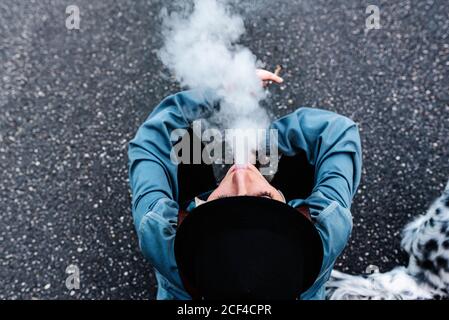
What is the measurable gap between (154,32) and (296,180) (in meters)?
1.10

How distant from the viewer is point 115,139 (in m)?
2.41

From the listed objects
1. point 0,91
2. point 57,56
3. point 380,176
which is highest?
point 57,56

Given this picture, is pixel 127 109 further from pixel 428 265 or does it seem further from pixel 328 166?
pixel 428 265

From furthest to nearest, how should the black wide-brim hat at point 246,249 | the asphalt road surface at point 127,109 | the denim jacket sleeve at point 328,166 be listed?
the asphalt road surface at point 127,109, the denim jacket sleeve at point 328,166, the black wide-brim hat at point 246,249

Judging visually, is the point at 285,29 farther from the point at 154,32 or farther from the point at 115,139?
the point at 115,139

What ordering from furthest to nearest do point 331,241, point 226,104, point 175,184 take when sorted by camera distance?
point 226,104 → point 175,184 → point 331,241

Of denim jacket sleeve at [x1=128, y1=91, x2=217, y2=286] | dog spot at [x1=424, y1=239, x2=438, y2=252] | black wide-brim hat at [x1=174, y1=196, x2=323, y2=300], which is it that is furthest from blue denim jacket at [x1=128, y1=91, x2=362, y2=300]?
dog spot at [x1=424, y1=239, x2=438, y2=252]

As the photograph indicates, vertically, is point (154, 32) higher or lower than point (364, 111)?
higher

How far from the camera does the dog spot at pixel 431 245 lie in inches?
74.9

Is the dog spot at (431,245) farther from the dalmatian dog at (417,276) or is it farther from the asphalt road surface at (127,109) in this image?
the asphalt road surface at (127,109)

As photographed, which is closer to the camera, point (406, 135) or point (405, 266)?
point (405, 266)

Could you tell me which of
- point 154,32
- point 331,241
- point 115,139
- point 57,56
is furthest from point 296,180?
point 57,56

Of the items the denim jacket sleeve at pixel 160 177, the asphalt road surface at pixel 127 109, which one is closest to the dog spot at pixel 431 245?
the asphalt road surface at pixel 127 109

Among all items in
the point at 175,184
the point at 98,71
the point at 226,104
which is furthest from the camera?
the point at 98,71
